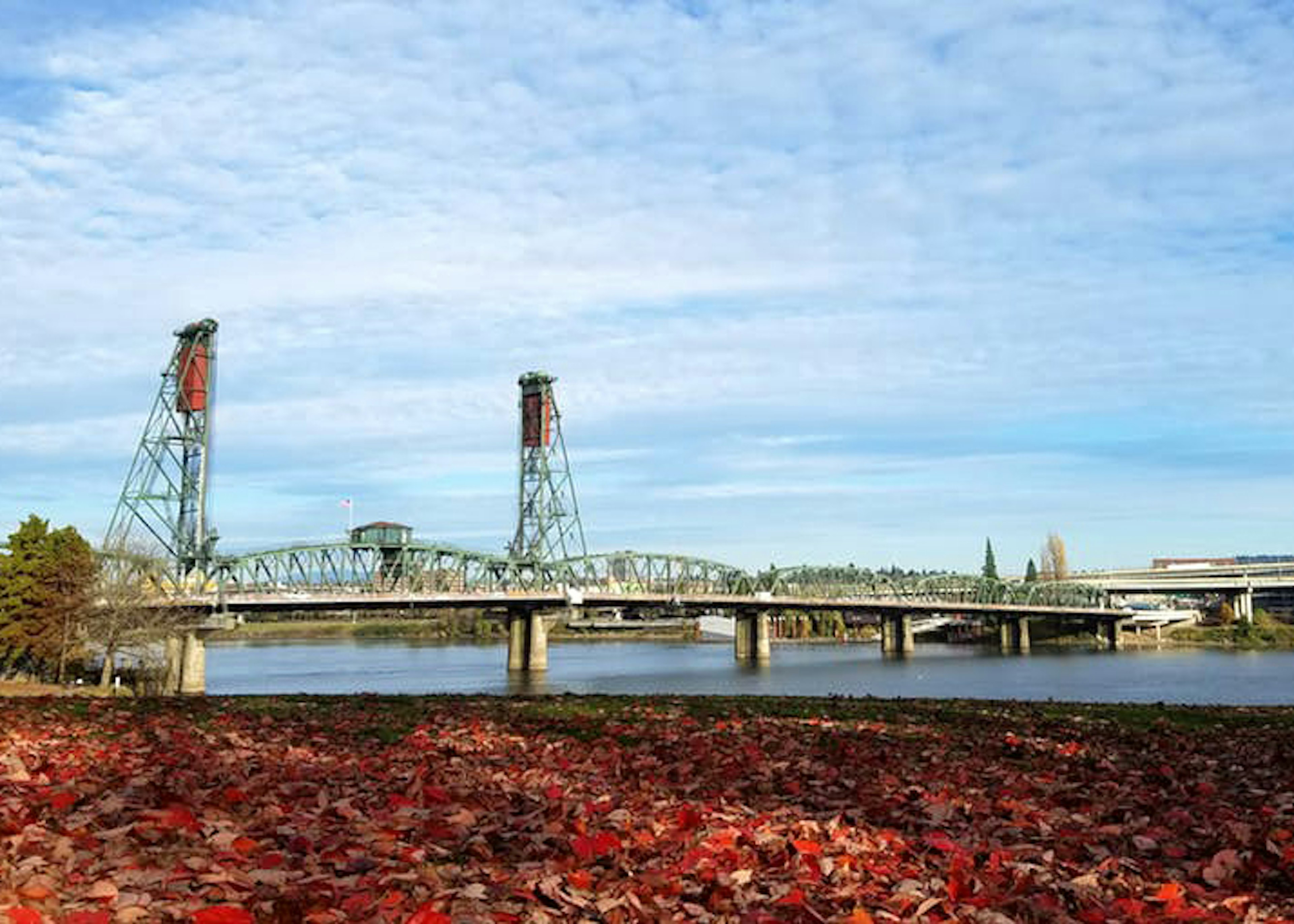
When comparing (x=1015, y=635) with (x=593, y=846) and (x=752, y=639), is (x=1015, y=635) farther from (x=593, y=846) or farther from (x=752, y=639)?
(x=593, y=846)

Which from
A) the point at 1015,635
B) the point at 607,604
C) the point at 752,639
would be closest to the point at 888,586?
the point at 1015,635

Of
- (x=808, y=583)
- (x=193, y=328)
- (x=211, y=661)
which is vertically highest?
(x=193, y=328)

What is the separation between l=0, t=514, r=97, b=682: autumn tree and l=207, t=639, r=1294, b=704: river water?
1352 cm

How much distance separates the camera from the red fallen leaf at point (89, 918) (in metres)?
6.51

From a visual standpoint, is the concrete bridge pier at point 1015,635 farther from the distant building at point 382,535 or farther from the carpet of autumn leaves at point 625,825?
the carpet of autumn leaves at point 625,825

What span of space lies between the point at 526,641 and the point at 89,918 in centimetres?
11544

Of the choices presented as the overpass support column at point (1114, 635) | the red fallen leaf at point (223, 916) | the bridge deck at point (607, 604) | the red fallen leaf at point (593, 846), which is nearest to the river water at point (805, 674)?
the overpass support column at point (1114, 635)

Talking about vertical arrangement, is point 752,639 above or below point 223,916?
above

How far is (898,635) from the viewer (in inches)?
6270

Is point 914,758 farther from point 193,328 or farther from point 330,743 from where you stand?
point 193,328

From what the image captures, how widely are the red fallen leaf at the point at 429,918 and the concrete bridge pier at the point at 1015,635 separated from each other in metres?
172

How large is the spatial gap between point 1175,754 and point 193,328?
372ft

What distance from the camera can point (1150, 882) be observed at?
8633 millimetres

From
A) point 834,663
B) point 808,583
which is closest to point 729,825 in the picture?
point 834,663
